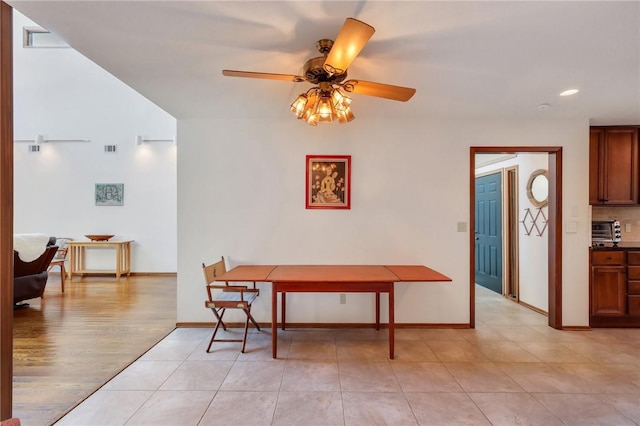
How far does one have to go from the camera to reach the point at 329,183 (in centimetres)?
351

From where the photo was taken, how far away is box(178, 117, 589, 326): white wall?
3492 mm

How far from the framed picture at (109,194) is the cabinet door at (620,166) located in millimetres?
8307

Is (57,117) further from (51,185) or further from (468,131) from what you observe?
(468,131)

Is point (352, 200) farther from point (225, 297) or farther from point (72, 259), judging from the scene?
point (72, 259)

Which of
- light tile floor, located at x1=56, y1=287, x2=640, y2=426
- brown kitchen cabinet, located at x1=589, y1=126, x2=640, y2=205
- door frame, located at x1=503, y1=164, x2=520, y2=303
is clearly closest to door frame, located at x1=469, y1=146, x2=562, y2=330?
light tile floor, located at x1=56, y1=287, x2=640, y2=426

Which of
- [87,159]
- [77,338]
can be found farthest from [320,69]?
[87,159]

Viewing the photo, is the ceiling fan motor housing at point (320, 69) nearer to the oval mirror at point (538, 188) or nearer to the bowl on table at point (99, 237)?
the oval mirror at point (538, 188)

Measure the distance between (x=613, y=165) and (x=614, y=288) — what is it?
1467mm

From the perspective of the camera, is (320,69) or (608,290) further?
(608,290)

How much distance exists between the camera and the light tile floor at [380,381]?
1.95m

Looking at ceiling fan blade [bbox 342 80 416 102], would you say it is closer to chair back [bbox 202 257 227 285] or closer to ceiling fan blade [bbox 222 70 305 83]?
ceiling fan blade [bbox 222 70 305 83]

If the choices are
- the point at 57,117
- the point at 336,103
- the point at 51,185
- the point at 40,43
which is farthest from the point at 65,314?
the point at 40,43

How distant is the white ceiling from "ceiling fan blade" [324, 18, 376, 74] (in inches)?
9.6

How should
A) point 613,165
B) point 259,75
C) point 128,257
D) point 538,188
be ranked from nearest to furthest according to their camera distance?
1. point 259,75
2. point 613,165
3. point 538,188
4. point 128,257
